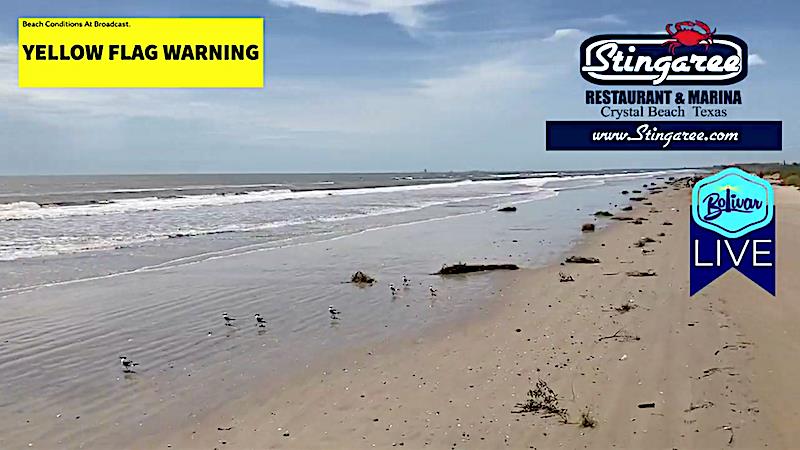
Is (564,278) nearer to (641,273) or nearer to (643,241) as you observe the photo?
(641,273)

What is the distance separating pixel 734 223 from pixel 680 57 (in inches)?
142

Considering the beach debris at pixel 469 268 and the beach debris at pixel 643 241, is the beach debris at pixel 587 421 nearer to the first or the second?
the beach debris at pixel 469 268

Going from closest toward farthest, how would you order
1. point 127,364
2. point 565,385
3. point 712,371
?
1. point 565,385
2. point 712,371
3. point 127,364

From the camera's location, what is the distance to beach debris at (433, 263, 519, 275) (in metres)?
14.7

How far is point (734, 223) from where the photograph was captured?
36.6 ft

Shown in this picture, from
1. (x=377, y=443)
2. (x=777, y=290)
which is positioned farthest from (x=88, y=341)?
(x=777, y=290)

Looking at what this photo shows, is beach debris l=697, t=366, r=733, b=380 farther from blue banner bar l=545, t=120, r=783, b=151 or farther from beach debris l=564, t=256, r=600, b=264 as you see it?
beach debris l=564, t=256, r=600, b=264

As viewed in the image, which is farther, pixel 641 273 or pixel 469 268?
pixel 469 268

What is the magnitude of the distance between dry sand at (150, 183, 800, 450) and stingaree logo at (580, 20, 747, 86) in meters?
4.39

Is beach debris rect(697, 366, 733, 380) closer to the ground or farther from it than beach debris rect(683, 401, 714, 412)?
farther from it

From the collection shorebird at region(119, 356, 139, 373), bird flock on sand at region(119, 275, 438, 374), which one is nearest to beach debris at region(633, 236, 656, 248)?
bird flock on sand at region(119, 275, 438, 374)

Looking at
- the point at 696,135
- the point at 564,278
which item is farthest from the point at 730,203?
the point at 564,278

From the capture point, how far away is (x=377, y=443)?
5.63 meters

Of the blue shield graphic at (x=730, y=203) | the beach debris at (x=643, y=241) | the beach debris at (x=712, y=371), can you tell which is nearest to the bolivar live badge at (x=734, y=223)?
the blue shield graphic at (x=730, y=203)
